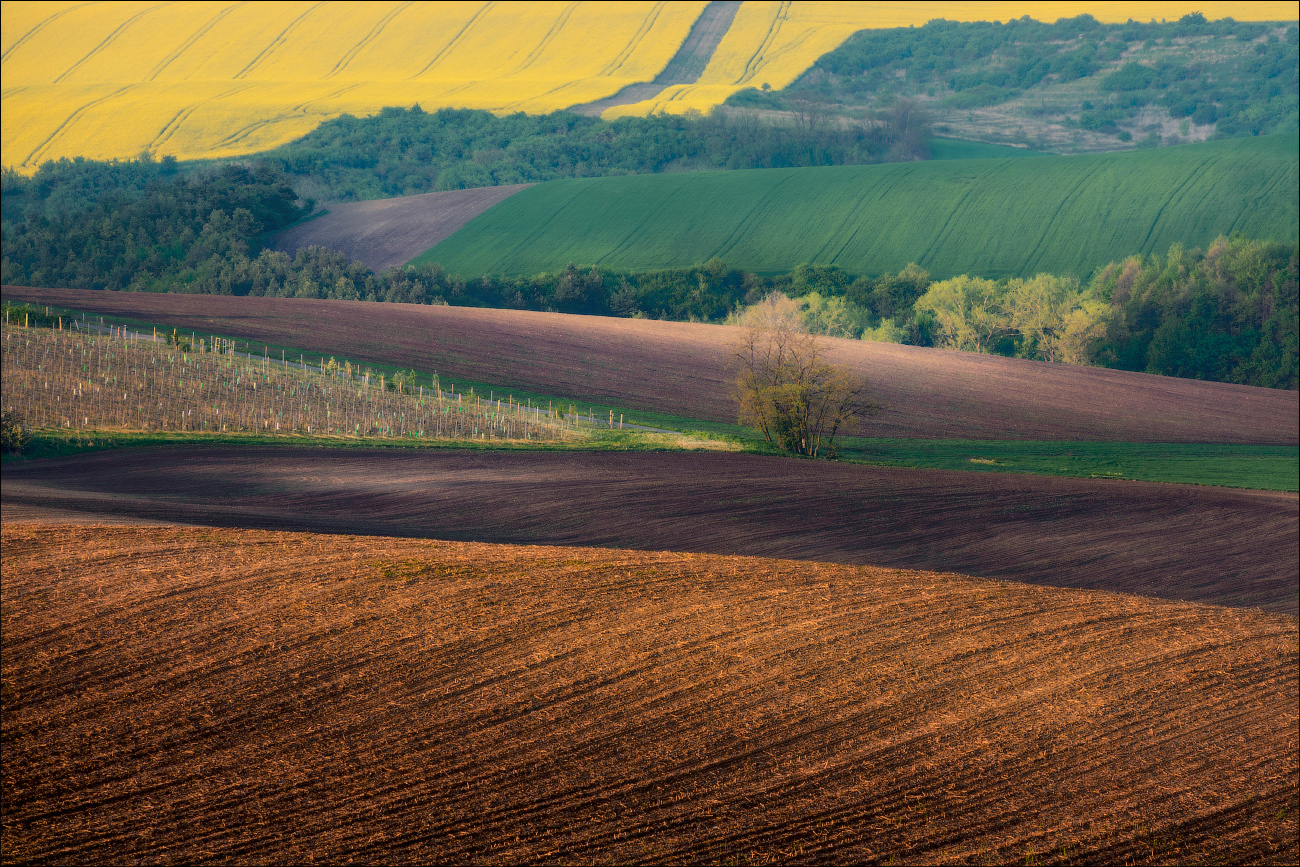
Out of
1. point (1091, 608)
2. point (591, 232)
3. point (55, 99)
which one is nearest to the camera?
point (1091, 608)

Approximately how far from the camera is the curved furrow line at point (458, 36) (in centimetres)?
3388

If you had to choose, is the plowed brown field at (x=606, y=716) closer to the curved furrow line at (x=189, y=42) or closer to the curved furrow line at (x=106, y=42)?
the curved furrow line at (x=106, y=42)

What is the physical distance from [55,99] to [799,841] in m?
27.6

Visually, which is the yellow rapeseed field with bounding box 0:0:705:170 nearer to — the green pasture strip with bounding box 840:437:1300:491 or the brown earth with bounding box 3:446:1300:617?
the brown earth with bounding box 3:446:1300:617

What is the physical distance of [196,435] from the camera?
21312 millimetres

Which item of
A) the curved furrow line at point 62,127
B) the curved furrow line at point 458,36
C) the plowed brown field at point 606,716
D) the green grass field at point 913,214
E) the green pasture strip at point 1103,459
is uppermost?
the curved furrow line at point 458,36

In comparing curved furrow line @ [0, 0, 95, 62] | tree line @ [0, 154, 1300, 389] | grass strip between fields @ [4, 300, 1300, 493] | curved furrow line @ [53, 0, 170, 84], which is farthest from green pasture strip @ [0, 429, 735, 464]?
curved furrow line @ [0, 0, 95, 62]

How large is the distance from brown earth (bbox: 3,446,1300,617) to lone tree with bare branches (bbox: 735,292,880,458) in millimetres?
760

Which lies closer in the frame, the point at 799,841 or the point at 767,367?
the point at 799,841

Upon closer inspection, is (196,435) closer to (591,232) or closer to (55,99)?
(55,99)

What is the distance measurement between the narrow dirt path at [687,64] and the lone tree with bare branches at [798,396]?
2132 cm

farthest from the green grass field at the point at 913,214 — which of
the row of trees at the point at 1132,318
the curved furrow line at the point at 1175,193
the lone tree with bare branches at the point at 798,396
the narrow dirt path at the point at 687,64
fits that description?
the lone tree with bare branches at the point at 798,396

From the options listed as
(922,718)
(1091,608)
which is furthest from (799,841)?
(1091,608)

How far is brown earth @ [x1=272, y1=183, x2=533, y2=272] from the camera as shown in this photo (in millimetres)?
31219
